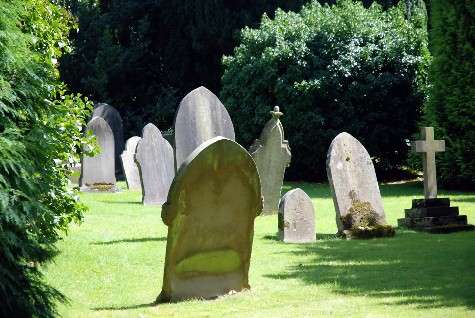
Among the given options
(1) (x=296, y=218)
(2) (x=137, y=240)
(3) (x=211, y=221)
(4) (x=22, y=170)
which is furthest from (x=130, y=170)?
(4) (x=22, y=170)

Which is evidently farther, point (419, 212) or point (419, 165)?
point (419, 165)

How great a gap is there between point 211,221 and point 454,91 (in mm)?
17011

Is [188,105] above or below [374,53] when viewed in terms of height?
below

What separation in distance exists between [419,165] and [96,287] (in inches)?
686

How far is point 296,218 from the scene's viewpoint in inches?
534

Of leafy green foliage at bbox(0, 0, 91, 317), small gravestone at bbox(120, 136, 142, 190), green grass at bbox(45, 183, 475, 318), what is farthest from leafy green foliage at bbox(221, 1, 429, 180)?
leafy green foliage at bbox(0, 0, 91, 317)

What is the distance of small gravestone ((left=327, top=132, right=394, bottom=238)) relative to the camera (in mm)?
13969

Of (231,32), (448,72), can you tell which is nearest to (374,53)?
(448,72)

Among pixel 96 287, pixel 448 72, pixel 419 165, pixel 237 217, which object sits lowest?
pixel 96 287

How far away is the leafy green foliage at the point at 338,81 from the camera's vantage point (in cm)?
2825

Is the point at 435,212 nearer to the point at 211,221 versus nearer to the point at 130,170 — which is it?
the point at 211,221

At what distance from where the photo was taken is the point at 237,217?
9156 mm

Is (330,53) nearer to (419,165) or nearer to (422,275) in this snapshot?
(419,165)

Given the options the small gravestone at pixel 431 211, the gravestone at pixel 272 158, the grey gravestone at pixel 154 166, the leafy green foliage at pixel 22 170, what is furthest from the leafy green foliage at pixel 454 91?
the leafy green foliage at pixel 22 170
